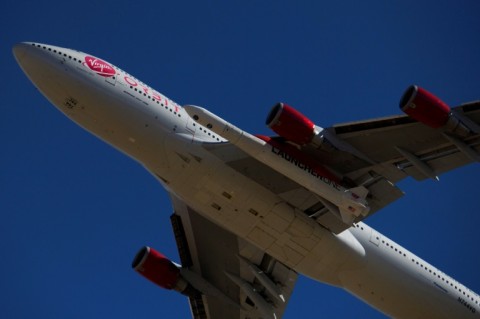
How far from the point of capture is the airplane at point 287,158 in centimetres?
2886

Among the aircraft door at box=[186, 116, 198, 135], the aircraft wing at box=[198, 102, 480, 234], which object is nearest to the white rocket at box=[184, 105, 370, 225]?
the aircraft wing at box=[198, 102, 480, 234]

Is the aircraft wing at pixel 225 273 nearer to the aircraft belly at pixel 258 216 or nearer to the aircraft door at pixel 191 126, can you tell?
the aircraft belly at pixel 258 216

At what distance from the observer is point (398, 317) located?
113ft

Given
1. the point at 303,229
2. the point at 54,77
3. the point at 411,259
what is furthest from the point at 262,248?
the point at 54,77

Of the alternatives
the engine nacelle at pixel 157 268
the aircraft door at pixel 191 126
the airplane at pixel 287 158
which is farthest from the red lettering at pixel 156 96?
the engine nacelle at pixel 157 268

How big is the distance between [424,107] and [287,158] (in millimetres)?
5520

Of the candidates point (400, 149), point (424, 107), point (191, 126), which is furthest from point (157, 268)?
point (424, 107)

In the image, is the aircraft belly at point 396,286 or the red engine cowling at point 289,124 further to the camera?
the aircraft belly at point 396,286

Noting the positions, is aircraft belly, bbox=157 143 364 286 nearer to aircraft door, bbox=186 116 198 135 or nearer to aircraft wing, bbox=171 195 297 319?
aircraft door, bbox=186 116 198 135

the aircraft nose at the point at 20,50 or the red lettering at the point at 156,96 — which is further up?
the red lettering at the point at 156,96

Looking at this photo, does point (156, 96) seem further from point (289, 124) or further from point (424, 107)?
point (424, 107)

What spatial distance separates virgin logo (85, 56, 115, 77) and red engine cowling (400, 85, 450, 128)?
11.9 meters

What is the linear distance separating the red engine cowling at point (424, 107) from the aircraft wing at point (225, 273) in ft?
35.3

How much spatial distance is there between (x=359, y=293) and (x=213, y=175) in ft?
29.9
